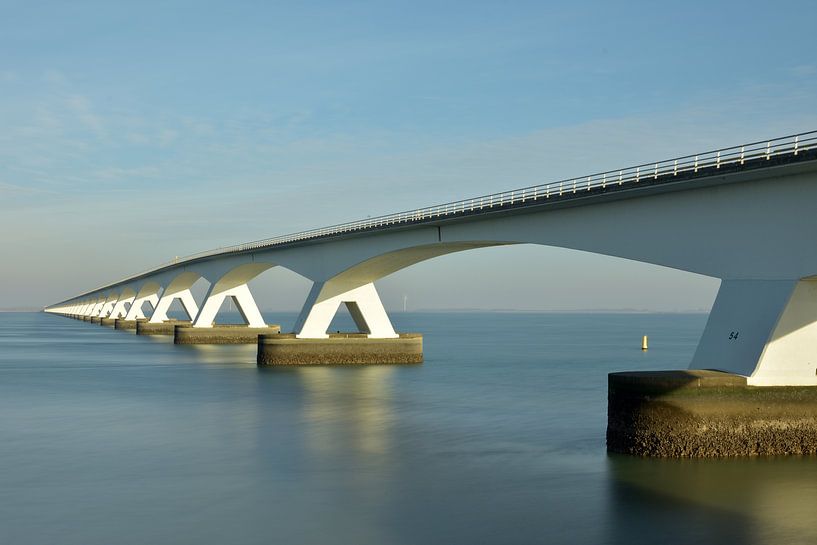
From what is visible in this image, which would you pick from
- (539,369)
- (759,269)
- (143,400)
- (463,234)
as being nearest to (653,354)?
(539,369)

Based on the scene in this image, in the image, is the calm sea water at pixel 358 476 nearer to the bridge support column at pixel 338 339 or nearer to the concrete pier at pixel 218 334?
the bridge support column at pixel 338 339

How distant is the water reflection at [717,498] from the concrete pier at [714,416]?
0.43m

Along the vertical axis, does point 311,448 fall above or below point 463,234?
below

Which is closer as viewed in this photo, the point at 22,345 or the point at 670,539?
the point at 670,539

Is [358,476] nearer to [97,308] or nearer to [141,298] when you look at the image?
[141,298]

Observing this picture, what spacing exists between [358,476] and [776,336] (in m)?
10.9

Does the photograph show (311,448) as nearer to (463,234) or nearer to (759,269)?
(759,269)

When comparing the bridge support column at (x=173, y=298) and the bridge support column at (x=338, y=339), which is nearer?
the bridge support column at (x=338, y=339)

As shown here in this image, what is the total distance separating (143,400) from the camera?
125ft

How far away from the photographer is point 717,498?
754 inches

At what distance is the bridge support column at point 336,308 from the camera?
52719mm

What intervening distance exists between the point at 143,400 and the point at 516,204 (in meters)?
17.5

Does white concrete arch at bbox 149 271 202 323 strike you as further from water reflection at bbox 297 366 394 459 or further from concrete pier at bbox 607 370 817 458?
concrete pier at bbox 607 370 817 458

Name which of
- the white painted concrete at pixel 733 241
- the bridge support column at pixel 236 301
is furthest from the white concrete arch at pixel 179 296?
the white painted concrete at pixel 733 241
